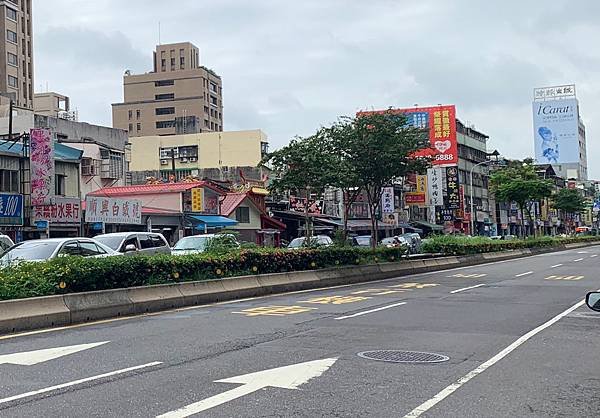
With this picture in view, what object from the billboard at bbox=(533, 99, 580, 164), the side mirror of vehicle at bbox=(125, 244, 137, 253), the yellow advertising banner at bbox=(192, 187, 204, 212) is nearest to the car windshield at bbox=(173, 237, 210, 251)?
the side mirror of vehicle at bbox=(125, 244, 137, 253)

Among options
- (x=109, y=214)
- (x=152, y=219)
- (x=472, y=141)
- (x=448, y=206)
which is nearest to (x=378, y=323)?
(x=109, y=214)

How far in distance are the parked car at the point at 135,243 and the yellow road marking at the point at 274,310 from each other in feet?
19.3

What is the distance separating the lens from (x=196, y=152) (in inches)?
3162

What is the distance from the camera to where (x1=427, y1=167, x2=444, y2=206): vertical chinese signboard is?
80.5 meters

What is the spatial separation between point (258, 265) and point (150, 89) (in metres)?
109

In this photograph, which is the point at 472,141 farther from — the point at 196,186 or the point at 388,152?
the point at 388,152

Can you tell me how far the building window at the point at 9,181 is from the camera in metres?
34.7

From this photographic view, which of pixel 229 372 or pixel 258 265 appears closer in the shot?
pixel 229 372

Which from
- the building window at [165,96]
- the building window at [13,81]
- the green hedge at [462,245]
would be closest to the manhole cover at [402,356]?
the green hedge at [462,245]

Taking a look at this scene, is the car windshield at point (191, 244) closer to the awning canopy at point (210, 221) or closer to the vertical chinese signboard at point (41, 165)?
the vertical chinese signboard at point (41, 165)

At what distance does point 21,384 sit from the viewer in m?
7.73

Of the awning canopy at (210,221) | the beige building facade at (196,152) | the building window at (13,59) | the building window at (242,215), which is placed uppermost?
the building window at (13,59)

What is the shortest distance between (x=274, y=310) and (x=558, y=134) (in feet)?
447

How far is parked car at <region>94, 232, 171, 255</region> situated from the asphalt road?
5936 millimetres
